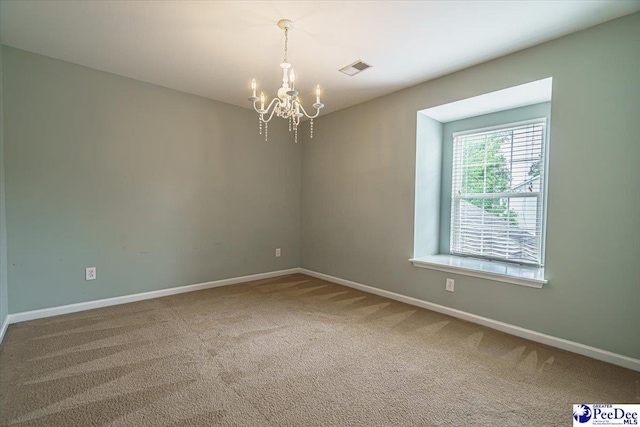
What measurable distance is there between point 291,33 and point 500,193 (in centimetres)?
259

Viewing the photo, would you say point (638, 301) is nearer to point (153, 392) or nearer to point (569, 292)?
point (569, 292)

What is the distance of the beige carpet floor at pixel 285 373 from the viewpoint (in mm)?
1634

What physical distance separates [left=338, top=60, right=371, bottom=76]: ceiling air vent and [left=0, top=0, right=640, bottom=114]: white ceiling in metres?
0.07

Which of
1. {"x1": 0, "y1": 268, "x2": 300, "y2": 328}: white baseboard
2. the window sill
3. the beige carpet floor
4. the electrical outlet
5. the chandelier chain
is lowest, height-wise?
the beige carpet floor

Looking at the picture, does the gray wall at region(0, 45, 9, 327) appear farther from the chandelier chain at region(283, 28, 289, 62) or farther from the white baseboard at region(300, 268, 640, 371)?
the white baseboard at region(300, 268, 640, 371)

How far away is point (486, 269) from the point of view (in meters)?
2.87

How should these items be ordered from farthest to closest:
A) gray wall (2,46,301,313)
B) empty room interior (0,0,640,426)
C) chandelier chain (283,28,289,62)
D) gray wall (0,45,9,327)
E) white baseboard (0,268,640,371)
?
1. gray wall (2,46,301,313)
2. gray wall (0,45,9,327)
3. chandelier chain (283,28,289,62)
4. white baseboard (0,268,640,371)
5. empty room interior (0,0,640,426)

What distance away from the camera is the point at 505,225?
317 cm

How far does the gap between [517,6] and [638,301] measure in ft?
7.16

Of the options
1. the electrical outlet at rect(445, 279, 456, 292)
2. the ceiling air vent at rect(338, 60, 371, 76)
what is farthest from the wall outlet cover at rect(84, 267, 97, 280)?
the electrical outlet at rect(445, 279, 456, 292)

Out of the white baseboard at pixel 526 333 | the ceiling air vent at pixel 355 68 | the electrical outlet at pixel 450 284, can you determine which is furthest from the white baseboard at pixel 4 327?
the electrical outlet at pixel 450 284

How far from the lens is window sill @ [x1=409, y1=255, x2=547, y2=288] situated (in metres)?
2.58

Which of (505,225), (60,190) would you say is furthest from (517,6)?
(60,190)

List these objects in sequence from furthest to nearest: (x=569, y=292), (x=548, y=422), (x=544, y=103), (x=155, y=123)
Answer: (x=155, y=123) → (x=544, y=103) → (x=569, y=292) → (x=548, y=422)
